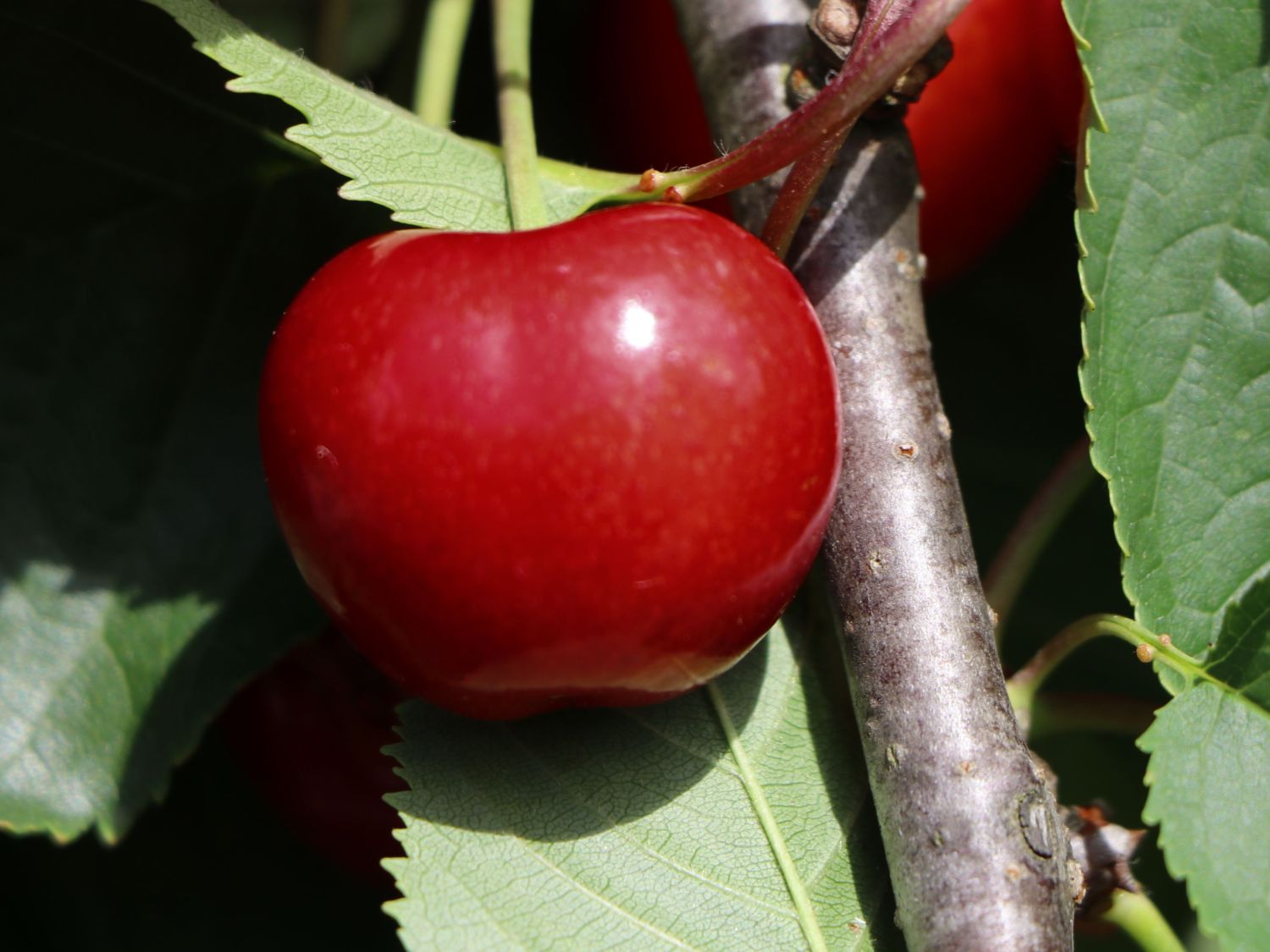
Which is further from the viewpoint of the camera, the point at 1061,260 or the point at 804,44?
the point at 1061,260

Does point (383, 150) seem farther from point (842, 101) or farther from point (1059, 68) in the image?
point (1059, 68)

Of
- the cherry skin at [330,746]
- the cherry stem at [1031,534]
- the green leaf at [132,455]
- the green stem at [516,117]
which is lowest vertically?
the cherry skin at [330,746]

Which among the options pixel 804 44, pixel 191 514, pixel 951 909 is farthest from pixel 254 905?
pixel 804 44

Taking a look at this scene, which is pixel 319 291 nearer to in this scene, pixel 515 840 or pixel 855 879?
pixel 515 840

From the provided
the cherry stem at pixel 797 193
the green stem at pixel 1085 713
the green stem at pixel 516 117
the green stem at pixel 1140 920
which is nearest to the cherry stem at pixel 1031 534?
the green stem at pixel 1085 713

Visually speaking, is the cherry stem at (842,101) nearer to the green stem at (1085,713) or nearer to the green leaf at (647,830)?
the green leaf at (647,830)

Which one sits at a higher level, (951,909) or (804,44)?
(804,44)
